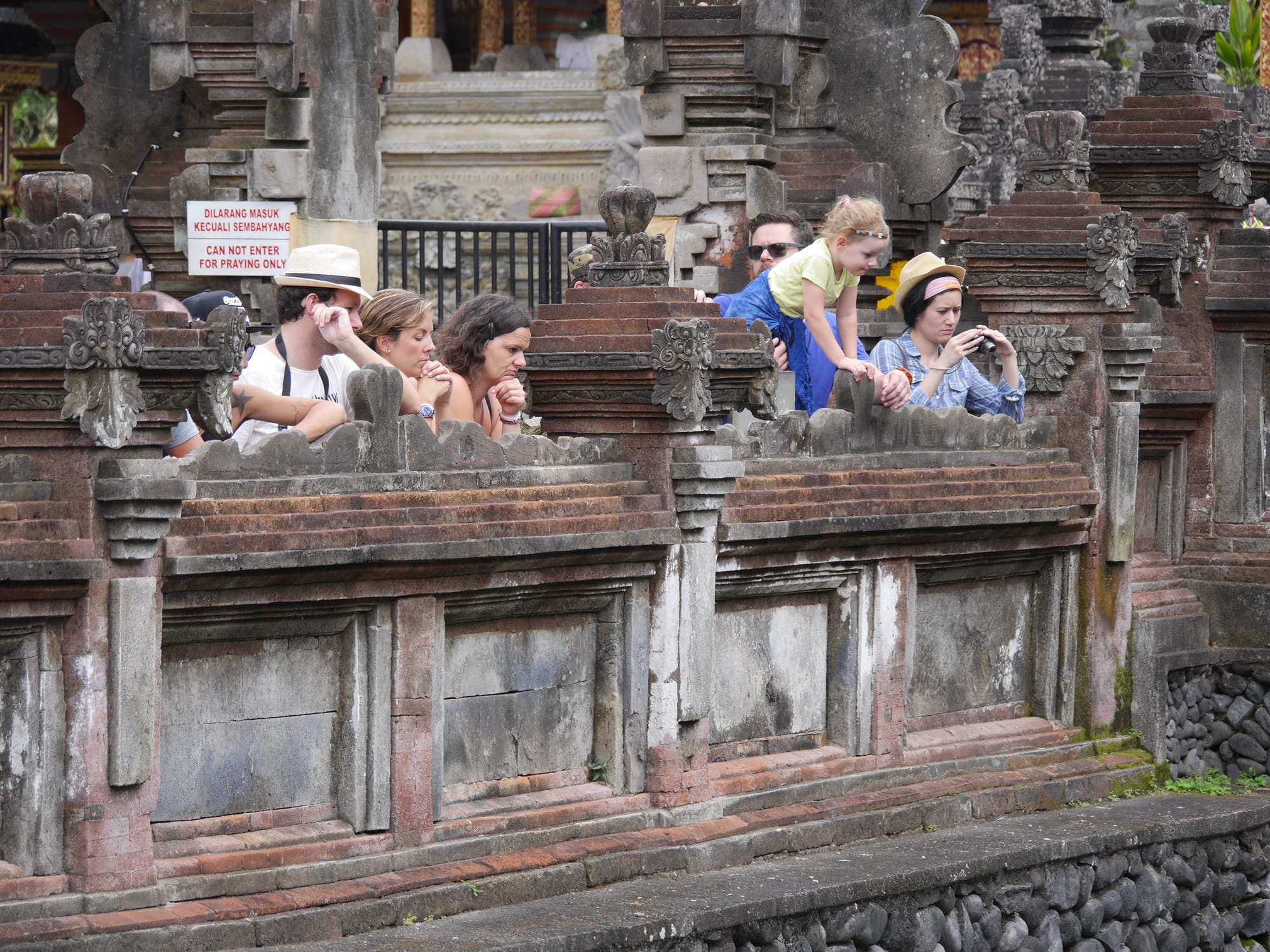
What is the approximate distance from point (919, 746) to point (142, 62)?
8438 mm

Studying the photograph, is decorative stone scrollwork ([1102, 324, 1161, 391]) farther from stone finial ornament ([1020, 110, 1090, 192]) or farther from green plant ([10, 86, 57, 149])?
green plant ([10, 86, 57, 149])

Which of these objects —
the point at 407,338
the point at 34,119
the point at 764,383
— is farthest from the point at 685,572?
the point at 34,119

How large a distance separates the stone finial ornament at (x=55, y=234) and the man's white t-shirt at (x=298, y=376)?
110cm

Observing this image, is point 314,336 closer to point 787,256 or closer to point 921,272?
point 787,256

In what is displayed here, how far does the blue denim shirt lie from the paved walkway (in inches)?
74.5

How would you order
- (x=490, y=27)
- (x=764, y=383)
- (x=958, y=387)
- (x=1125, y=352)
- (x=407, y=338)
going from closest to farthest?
(x=407, y=338), (x=764, y=383), (x=958, y=387), (x=1125, y=352), (x=490, y=27)

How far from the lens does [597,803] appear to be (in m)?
7.51

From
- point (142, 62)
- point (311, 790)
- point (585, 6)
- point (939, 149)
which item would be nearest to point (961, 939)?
point (311, 790)

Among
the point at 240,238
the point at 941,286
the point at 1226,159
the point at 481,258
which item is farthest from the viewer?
the point at 481,258

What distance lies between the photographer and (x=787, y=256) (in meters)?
9.36

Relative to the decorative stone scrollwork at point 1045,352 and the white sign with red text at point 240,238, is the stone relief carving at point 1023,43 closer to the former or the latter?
the white sign with red text at point 240,238

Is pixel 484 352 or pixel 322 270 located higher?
pixel 322 270

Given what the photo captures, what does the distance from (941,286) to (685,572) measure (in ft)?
7.69

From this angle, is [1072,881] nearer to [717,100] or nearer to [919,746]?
[919,746]
